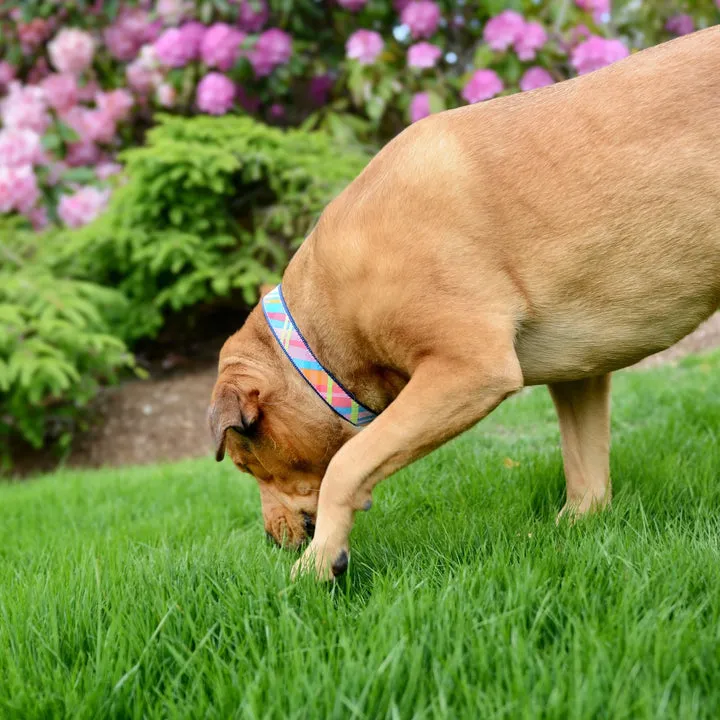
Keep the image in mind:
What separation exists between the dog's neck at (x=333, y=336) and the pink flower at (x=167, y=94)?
19.9 ft

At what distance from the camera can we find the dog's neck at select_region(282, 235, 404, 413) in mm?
2830

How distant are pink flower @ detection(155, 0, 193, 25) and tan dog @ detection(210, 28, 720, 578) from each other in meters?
6.38

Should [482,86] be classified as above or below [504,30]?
below

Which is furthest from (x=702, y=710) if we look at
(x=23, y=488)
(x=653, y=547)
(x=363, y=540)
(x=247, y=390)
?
(x=23, y=488)

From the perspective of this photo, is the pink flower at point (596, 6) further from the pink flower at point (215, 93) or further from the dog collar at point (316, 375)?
the dog collar at point (316, 375)

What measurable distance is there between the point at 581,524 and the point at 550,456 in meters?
1.32

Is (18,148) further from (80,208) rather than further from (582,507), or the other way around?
(582,507)

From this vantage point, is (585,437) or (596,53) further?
(596,53)

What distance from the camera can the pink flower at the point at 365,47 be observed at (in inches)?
293

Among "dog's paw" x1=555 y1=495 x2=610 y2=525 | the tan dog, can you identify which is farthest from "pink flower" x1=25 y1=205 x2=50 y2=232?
"dog's paw" x1=555 y1=495 x2=610 y2=525

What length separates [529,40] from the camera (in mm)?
6859

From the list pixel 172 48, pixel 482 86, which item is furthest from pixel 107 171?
pixel 482 86

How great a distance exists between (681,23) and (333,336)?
7.17m

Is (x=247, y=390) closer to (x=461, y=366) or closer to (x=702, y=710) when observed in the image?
(x=461, y=366)
